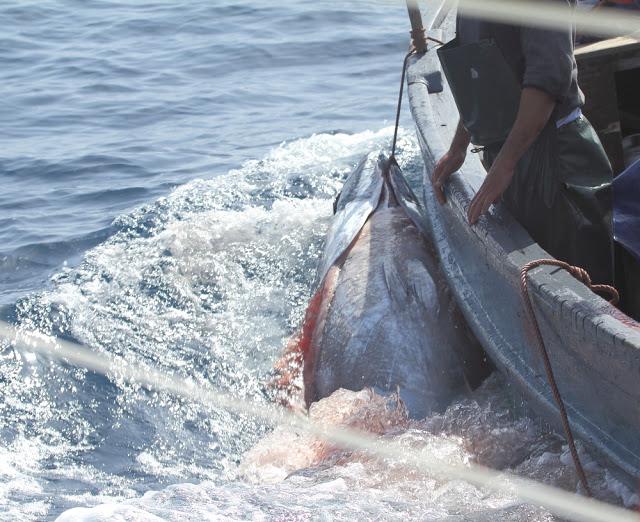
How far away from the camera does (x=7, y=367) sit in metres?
5.61

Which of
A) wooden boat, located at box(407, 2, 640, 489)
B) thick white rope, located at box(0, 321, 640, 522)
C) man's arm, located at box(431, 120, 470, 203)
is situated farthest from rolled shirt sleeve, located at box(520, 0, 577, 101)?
thick white rope, located at box(0, 321, 640, 522)

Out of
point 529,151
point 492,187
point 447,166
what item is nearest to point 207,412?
point 447,166

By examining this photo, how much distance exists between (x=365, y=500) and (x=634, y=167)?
5.80 ft

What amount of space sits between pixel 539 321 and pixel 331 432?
138 centimetres

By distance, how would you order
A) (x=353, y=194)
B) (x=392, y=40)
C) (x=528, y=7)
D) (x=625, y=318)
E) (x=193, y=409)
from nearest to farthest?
(x=625, y=318)
(x=528, y=7)
(x=193, y=409)
(x=353, y=194)
(x=392, y=40)

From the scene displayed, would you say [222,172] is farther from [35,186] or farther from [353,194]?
[353,194]

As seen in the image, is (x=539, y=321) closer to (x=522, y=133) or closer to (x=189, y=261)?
(x=522, y=133)

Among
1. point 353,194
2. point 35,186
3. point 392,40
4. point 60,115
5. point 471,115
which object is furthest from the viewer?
point 392,40

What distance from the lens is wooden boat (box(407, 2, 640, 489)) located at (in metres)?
3.16

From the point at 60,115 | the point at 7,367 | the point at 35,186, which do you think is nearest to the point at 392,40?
the point at 60,115

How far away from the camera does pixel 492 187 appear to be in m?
3.87

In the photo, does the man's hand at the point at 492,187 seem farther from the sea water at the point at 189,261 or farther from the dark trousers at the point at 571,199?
the sea water at the point at 189,261

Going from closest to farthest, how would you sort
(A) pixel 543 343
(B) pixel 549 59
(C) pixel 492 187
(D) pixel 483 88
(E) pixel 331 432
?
(A) pixel 543 343, (B) pixel 549 59, (C) pixel 492 187, (D) pixel 483 88, (E) pixel 331 432

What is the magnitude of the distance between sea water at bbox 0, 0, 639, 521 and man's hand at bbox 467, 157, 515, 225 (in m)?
0.88
